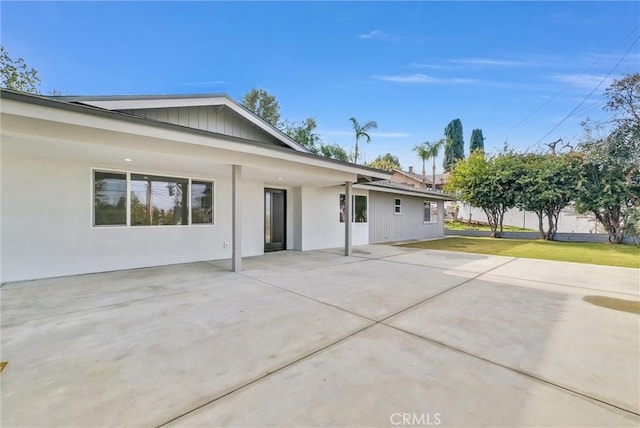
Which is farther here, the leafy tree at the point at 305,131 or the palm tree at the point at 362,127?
the leafy tree at the point at 305,131

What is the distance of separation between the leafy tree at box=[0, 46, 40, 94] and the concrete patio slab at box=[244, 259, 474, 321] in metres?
19.6

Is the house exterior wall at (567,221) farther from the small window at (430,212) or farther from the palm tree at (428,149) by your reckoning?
the palm tree at (428,149)

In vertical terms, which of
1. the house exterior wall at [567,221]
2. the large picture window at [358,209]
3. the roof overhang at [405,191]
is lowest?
the house exterior wall at [567,221]

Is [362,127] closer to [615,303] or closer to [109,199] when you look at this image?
[109,199]

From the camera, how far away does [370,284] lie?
539cm

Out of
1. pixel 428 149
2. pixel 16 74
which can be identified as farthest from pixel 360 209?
pixel 16 74

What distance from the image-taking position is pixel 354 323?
11.3 feet

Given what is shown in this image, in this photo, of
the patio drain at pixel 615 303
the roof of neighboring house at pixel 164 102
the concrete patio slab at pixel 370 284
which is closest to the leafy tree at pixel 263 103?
the roof of neighboring house at pixel 164 102

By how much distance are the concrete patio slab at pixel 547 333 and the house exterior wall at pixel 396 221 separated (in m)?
8.20

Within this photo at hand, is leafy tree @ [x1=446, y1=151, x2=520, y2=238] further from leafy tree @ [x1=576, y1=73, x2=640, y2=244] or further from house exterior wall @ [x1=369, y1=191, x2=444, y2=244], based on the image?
leafy tree @ [x1=576, y1=73, x2=640, y2=244]

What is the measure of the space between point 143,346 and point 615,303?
6.75 meters

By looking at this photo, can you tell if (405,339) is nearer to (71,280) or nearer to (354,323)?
(354,323)

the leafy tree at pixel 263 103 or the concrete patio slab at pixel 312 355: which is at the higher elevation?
the leafy tree at pixel 263 103

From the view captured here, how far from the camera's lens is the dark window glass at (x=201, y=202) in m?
7.71
